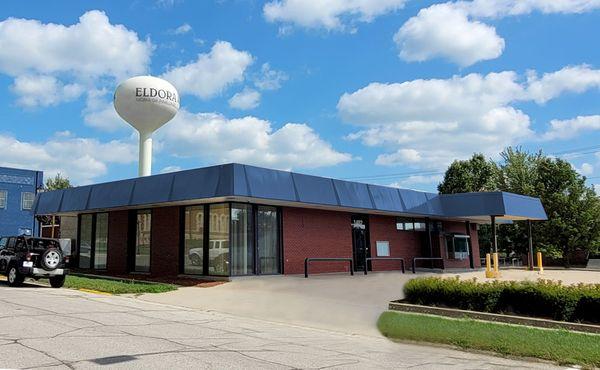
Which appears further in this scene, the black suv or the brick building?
the brick building

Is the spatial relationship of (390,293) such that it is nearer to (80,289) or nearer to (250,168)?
(250,168)

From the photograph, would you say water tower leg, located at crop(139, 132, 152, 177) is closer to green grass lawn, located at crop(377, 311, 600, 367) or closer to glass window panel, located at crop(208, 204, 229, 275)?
glass window panel, located at crop(208, 204, 229, 275)

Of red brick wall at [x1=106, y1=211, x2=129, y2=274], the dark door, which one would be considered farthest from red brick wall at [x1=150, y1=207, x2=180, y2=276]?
the dark door

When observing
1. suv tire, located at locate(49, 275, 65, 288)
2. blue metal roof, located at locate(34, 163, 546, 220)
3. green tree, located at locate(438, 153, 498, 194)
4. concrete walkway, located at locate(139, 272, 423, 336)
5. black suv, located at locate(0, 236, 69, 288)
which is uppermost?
green tree, located at locate(438, 153, 498, 194)

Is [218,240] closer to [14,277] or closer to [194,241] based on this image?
[194,241]

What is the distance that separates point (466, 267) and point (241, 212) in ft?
63.3

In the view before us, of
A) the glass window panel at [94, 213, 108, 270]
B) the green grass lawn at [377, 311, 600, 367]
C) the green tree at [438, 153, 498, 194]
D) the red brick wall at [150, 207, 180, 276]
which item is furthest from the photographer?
the green tree at [438, 153, 498, 194]

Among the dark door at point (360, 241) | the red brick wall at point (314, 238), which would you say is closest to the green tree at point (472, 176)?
the dark door at point (360, 241)

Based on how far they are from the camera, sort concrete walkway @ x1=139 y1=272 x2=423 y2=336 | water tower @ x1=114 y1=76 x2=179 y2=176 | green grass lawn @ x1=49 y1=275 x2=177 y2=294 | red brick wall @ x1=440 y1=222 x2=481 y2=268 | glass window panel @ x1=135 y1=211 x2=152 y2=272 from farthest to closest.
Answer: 1. red brick wall @ x1=440 y1=222 x2=481 y2=268
2. water tower @ x1=114 y1=76 x2=179 y2=176
3. glass window panel @ x1=135 y1=211 x2=152 y2=272
4. green grass lawn @ x1=49 y1=275 x2=177 y2=294
5. concrete walkway @ x1=139 y1=272 x2=423 y2=336

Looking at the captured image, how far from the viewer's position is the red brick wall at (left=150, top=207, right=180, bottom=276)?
74.0 feet

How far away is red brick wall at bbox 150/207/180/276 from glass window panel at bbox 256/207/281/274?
379 cm

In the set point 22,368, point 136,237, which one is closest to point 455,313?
point 22,368

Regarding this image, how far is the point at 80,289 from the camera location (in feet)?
60.3

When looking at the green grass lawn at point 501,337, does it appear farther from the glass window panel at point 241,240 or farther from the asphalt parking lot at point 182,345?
the glass window panel at point 241,240
